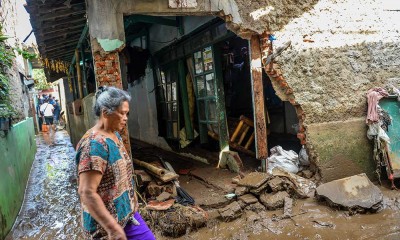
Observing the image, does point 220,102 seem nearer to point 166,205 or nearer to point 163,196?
point 163,196

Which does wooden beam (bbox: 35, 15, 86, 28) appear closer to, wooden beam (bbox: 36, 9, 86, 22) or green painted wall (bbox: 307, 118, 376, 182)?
wooden beam (bbox: 36, 9, 86, 22)

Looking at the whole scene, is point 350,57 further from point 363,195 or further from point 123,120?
point 123,120

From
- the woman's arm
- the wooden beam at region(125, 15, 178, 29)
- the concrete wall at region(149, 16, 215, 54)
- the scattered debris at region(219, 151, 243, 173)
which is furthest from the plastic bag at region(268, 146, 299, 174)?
the woman's arm

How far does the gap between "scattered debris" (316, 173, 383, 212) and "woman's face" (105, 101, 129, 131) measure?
3295 millimetres

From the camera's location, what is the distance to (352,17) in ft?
16.6

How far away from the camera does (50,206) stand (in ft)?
17.2

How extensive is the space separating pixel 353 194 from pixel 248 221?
61.4 inches

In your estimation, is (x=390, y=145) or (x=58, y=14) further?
(x=58, y=14)

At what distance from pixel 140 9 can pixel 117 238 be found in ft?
11.1

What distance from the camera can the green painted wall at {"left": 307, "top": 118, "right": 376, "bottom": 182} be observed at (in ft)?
15.9

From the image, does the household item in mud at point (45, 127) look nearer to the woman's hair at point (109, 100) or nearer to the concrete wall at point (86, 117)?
the concrete wall at point (86, 117)

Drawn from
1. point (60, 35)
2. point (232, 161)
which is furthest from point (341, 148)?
point (60, 35)

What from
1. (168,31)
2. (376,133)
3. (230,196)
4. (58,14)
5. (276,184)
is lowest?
(230,196)

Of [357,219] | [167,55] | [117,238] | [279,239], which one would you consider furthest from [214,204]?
[167,55]
